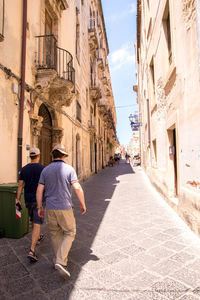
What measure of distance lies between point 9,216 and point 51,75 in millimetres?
4552

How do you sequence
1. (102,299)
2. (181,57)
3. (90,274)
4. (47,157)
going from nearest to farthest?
(102,299) < (90,274) < (181,57) < (47,157)

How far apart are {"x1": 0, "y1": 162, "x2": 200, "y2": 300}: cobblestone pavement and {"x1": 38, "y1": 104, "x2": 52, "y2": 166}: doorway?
12.6ft

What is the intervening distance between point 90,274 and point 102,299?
0.49 metres

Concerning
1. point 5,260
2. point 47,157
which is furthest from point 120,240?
point 47,157

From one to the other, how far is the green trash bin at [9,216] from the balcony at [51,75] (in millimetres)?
3976

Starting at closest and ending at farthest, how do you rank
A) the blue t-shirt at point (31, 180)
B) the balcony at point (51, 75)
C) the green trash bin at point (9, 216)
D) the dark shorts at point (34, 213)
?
the dark shorts at point (34, 213), the blue t-shirt at point (31, 180), the green trash bin at point (9, 216), the balcony at point (51, 75)

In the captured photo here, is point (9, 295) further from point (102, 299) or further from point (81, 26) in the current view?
point (81, 26)

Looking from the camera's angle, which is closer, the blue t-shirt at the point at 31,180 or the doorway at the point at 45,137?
the blue t-shirt at the point at 31,180

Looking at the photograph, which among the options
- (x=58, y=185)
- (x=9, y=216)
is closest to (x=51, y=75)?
(x=9, y=216)

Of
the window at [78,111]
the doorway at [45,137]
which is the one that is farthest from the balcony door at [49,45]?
the window at [78,111]

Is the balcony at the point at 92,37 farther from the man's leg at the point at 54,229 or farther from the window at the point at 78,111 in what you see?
the man's leg at the point at 54,229

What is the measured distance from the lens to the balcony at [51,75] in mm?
6625

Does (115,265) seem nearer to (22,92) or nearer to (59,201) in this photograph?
(59,201)

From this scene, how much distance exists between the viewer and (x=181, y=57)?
15.1 feet
